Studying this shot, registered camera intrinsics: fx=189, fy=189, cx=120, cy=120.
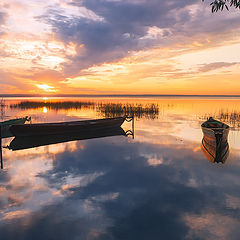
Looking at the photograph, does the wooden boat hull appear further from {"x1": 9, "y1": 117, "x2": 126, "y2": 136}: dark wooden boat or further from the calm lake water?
{"x1": 9, "y1": 117, "x2": 126, "y2": 136}: dark wooden boat

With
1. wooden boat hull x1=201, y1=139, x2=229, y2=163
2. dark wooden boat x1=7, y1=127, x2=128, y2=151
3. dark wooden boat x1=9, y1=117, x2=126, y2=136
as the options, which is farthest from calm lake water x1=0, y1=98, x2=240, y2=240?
dark wooden boat x1=9, y1=117, x2=126, y2=136

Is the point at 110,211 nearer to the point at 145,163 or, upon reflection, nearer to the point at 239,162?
the point at 145,163

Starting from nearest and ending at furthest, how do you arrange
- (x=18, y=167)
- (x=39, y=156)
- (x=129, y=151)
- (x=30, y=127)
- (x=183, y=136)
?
(x=18, y=167) → (x=39, y=156) → (x=129, y=151) → (x=30, y=127) → (x=183, y=136)

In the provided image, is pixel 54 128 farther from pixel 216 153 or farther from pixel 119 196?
pixel 216 153

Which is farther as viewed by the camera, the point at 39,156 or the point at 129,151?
the point at 129,151

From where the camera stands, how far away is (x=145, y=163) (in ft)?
32.2

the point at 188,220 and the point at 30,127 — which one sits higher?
the point at 30,127

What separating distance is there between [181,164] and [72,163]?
222 inches

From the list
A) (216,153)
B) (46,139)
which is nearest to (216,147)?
(216,153)

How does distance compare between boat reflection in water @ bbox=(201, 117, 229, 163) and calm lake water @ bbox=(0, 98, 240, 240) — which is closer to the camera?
calm lake water @ bbox=(0, 98, 240, 240)

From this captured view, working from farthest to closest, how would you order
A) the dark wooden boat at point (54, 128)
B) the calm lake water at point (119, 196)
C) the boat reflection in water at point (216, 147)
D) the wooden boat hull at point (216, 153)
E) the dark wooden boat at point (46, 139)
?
the dark wooden boat at point (54, 128) < the dark wooden boat at point (46, 139) < the boat reflection in water at point (216, 147) < the wooden boat hull at point (216, 153) < the calm lake water at point (119, 196)

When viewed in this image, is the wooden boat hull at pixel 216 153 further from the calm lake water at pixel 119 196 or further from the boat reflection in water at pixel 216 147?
the calm lake water at pixel 119 196

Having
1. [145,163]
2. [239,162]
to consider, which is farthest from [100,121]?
[239,162]

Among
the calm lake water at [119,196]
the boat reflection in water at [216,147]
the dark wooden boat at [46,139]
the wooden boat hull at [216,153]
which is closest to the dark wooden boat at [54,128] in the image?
the dark wooden boat at [46,139]
